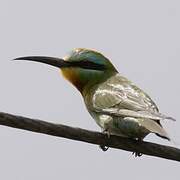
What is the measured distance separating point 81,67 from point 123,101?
1202 mm

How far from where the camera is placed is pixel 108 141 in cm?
404

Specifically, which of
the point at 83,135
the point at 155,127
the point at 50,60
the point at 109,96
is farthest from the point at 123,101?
the point at 83,135

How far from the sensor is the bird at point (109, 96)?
16.1 feet

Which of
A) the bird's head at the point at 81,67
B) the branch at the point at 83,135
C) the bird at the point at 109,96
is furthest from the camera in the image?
the bird's head at the point at 81,67

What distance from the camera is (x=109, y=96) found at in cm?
579

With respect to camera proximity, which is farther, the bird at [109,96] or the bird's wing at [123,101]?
the bird's wing at [123,101]

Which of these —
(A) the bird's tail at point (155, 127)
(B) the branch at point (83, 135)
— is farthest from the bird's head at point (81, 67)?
(B) the branch at point (83, 135)

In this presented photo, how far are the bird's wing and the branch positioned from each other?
54 cm

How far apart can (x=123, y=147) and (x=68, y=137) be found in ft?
1.77

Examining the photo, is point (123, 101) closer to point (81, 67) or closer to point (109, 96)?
point (109, 96)

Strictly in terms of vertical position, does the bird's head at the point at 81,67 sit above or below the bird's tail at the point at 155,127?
below

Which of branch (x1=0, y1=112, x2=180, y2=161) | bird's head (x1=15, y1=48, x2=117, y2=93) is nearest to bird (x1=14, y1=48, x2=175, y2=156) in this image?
bird's head (x1=15, y1=48, x2=117, y2=93)

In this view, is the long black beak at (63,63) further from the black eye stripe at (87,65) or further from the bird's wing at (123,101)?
the bird's wing at (123,101)

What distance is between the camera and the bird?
490cm
